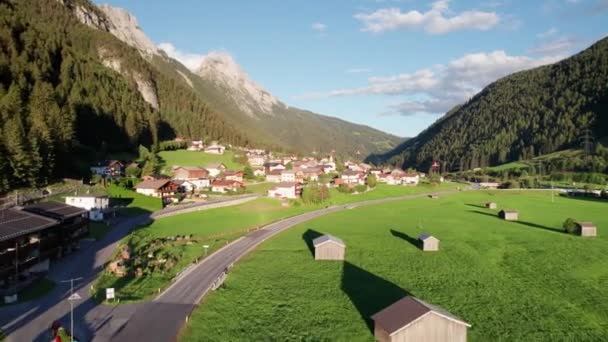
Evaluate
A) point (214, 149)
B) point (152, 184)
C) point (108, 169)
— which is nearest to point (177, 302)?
point (152, 184)

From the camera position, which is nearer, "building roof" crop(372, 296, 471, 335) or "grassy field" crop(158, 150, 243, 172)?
"building roof" crop(372, 296, 471, 335)

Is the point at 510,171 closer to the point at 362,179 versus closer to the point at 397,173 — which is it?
the point at 397,173

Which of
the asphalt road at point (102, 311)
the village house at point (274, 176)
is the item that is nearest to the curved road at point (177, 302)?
the asphalt road at point (102, 311)

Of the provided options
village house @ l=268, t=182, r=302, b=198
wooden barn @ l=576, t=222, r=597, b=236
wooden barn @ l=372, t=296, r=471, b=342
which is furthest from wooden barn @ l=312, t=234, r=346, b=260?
village house @ l=268, t=182, r=302, b=198

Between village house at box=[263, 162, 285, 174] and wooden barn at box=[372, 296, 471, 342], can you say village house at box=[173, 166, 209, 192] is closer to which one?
village house at box=[263, 162, 285, 174]

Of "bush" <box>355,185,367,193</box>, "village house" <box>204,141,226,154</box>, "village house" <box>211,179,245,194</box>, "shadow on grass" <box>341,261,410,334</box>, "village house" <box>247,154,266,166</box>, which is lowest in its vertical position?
"shadow on grass" <box>341,261,410,334</box>
